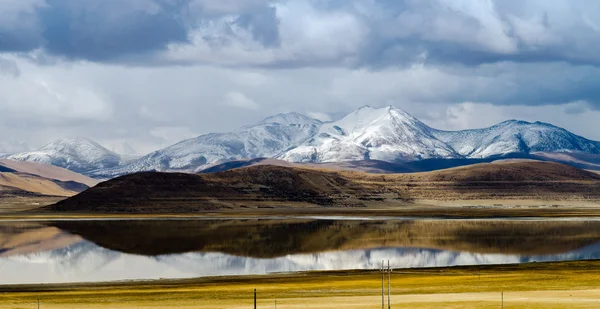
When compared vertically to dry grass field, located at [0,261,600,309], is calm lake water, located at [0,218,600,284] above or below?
above

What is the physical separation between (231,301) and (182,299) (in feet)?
12.6

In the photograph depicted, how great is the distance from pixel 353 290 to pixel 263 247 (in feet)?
173

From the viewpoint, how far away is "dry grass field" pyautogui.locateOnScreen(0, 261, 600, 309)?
5284 cm

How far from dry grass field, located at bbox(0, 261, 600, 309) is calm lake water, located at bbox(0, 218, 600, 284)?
919 cm

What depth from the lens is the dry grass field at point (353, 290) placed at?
173 feet

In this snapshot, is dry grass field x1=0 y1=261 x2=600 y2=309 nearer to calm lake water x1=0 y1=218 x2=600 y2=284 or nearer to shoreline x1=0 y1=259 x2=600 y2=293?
shoreline x1=0 y1=259 x2=600 y2=293

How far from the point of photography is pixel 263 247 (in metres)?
116

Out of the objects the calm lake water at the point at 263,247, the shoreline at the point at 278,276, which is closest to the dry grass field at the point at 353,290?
the shoreline at the point at 278,276

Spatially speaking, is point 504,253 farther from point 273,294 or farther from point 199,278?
point 273,294

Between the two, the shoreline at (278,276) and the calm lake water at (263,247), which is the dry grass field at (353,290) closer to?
the shoreline at (278,276)

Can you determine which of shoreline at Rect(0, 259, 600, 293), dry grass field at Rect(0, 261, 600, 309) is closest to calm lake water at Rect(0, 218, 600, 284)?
shoreline at Rect(0, 259, 600, 293)

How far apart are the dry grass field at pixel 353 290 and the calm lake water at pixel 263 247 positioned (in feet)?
30.1

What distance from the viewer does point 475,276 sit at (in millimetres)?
74688

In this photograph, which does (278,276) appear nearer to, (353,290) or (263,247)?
(353,290)
